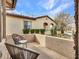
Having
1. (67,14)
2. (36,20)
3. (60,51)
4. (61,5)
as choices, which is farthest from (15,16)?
(60,51)

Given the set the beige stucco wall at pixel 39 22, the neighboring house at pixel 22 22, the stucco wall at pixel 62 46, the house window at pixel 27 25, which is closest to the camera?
the stucco wall at pixel 62 46

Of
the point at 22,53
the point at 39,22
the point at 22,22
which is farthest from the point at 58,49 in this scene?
the point at 39,22

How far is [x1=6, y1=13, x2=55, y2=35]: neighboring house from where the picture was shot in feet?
45.3

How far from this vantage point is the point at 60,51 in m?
7.51

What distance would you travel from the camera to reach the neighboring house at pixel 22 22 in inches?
544

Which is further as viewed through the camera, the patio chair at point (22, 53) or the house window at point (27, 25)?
the house window at point (27, 25)

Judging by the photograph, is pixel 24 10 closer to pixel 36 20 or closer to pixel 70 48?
pixel 36 20

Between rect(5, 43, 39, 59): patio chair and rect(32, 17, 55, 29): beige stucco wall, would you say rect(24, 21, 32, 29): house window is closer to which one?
rect(32, 17, 55, 29): beige stucco wall

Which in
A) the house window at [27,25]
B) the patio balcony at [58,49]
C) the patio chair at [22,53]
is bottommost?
the patio balcony at [58,49]

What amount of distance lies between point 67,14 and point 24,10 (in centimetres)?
634

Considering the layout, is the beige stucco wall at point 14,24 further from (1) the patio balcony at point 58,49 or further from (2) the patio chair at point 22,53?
(2) the patio chair at point 22,53

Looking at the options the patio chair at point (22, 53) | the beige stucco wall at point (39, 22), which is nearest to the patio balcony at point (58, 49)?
the patio chair at point (22, 53)

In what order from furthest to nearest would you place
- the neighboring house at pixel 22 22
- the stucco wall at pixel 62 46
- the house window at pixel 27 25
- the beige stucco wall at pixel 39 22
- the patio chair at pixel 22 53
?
the beige stucco wall at pixel 39 22
the house window at pixel 27 25
the neighboring house at pixel 22 22
the stucco wall at pixel 62 46
the patio chair at pixel 22 53

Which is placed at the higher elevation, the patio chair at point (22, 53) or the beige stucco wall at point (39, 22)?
the beige stucco wall at point (39, 22)
